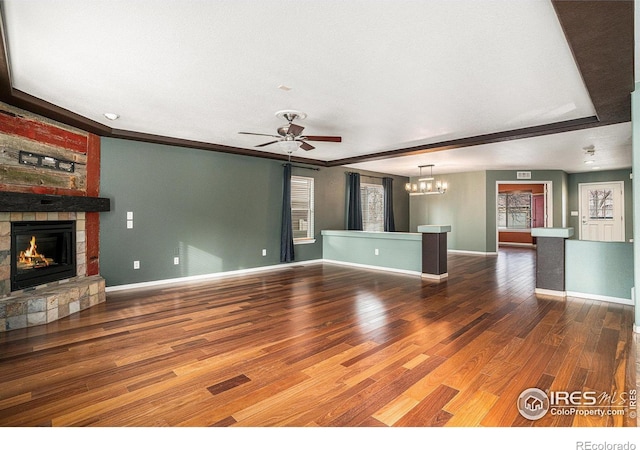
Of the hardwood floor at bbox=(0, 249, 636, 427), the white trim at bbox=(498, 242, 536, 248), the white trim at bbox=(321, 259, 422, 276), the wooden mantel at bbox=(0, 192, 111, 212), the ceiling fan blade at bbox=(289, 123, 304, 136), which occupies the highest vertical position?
the ceiling fan blade at bbox=(289, 123, 304, 136)

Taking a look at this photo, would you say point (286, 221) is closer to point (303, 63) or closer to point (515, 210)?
point (303, 63)

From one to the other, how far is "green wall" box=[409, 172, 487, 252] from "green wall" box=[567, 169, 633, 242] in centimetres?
314

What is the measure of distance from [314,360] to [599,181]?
10.8 metres

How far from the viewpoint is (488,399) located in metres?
2.05

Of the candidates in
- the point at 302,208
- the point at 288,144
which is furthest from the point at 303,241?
the point at 288,144

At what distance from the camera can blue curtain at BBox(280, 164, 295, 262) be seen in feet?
22.9

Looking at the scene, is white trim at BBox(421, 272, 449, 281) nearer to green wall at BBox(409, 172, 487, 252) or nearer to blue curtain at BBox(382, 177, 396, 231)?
blue curtain at BBox(382, 177, 396, 231)

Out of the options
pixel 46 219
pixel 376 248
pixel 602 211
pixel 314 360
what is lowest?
pixel 314 360

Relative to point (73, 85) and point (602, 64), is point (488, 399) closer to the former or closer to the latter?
point (602, 64)

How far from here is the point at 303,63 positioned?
2777 millimetres

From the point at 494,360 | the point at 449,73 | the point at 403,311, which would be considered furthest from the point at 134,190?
the point at 494,360

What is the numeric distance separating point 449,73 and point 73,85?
361 cm

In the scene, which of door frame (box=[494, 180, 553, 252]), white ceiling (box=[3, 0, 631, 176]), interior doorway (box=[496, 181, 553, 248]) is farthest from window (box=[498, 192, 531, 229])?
white ceiling (box=[3, 0, 631, 176])

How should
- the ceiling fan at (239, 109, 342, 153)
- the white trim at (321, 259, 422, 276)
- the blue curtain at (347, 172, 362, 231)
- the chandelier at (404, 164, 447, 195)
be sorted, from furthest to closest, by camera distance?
the chandelier at (404, 164, 447, 195)
the blue curtain at (347, 172, 362, 231)
the white trim at (321, 259, 422, 276)
the ceiling fan at (239, 109, 342, 153)
